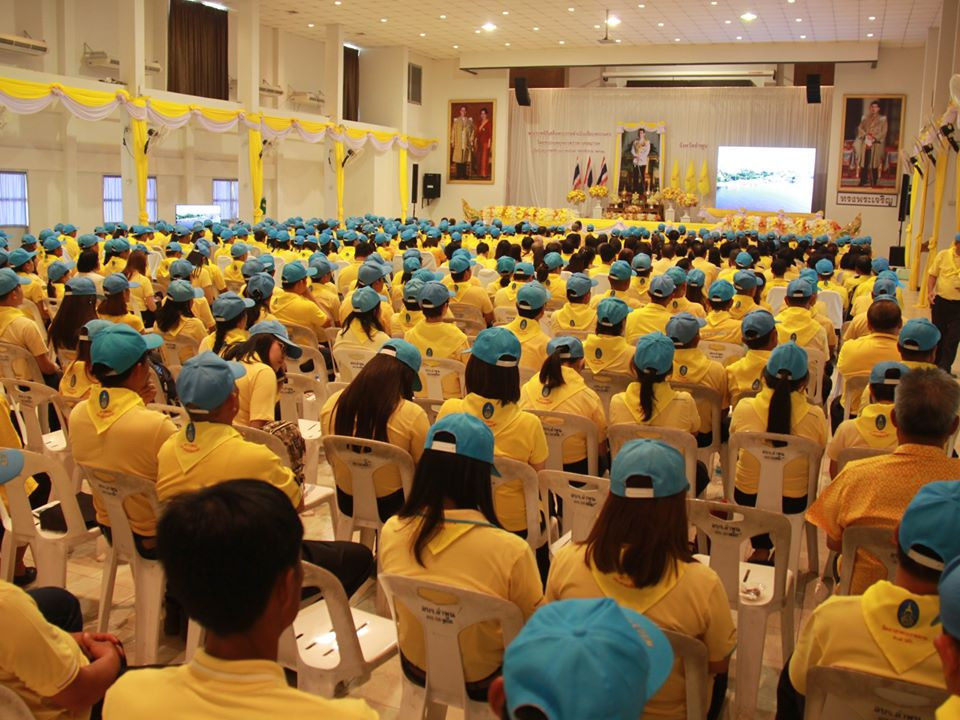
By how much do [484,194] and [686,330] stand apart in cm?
2766

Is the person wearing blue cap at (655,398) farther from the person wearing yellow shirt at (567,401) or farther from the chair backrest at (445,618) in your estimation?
the chair backrest at (445,618)

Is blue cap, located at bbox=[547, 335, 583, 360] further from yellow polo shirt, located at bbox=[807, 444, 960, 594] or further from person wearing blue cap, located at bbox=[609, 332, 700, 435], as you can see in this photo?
yellow polo shirt, located at bbox=[807, 444, 960, 594]

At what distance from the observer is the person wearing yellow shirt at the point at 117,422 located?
12.8 ft

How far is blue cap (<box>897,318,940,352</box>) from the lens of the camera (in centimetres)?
521

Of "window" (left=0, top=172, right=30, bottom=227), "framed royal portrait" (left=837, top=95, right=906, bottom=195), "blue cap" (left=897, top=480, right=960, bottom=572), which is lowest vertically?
"blue cap" (left=897, top=480, right=960, bottom=572)

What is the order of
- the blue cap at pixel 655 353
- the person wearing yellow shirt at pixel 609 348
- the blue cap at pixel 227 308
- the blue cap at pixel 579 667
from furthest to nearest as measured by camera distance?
the person wearing yellow shirt at pixel 609 348 < the blue cap at pixel 227 308 < the blue cap at pixel 655 353 < the blue cap at pixel 579 667

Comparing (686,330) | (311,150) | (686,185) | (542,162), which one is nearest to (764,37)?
(686,185)

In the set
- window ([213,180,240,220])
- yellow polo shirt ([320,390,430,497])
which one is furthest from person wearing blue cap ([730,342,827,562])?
window ([213,180,240,220])

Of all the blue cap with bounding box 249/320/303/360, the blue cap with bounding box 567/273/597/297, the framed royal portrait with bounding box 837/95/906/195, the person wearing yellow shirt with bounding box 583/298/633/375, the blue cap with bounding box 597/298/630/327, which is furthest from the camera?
the framed royal portrait with bounding box 837/95/906/195

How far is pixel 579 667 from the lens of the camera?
1323 mm

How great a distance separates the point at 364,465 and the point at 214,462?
84cm

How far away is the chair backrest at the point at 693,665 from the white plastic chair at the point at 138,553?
7.21 feet

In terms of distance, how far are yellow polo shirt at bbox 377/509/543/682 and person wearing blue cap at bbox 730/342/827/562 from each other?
2248 mm

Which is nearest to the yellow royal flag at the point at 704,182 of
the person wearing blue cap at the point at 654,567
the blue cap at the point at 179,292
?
the blue cap at the point at 179,292
